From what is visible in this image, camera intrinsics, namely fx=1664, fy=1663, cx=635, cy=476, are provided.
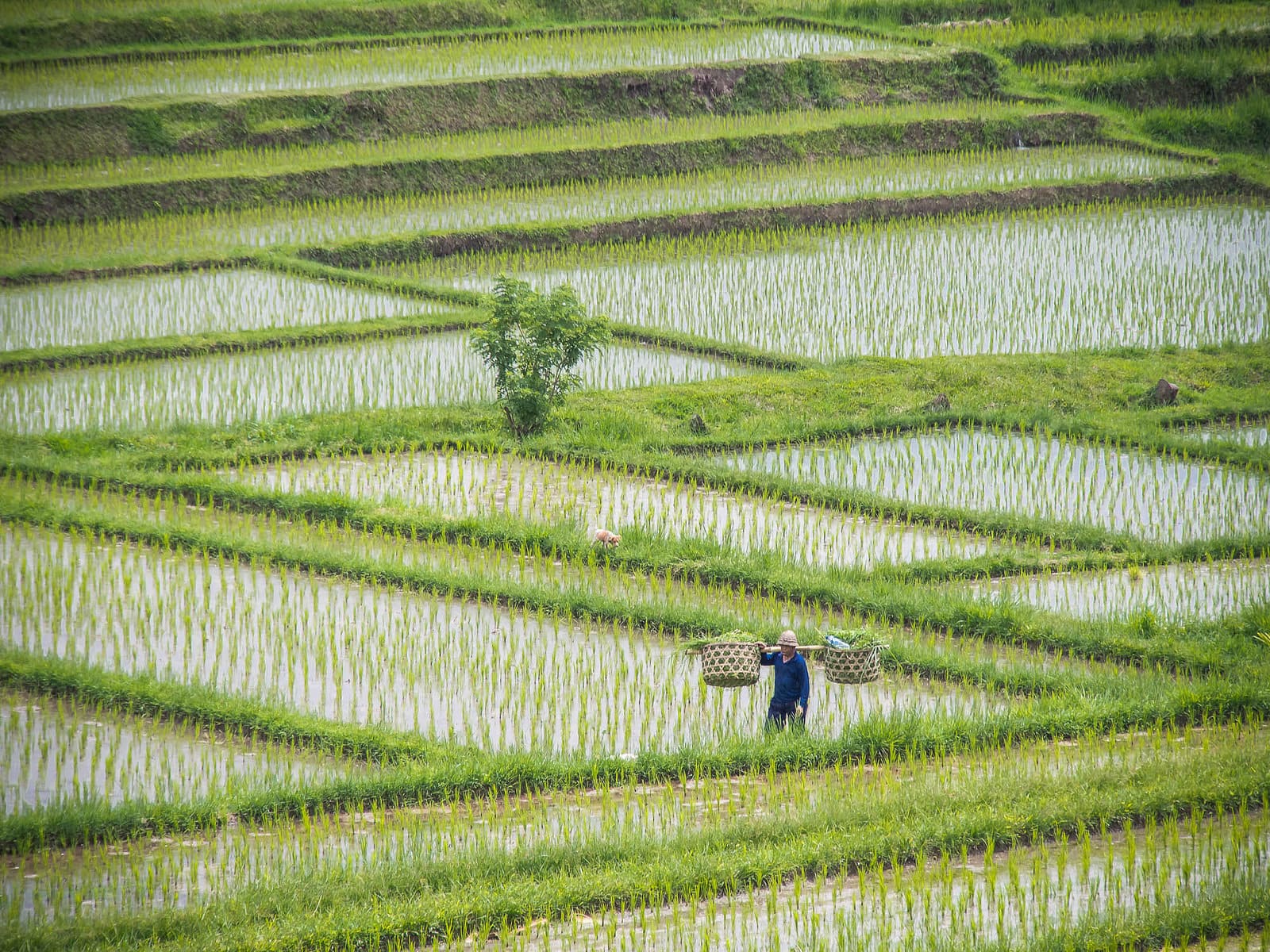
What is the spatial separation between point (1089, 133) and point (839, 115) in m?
3.01

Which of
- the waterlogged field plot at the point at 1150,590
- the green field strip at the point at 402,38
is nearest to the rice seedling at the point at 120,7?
the green field strip at the point at 402,38

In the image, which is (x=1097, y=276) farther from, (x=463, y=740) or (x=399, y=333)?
(x=463, y=740)

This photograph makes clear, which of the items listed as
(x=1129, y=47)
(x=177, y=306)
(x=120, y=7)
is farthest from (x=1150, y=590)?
(x=120, y=7)

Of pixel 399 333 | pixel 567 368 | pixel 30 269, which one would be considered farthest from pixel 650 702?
pixel 30 269

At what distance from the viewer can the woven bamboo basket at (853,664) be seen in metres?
6.91

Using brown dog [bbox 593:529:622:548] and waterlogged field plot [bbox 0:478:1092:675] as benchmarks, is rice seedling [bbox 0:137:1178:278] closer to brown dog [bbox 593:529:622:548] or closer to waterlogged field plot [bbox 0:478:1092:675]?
waterlogged field plot [bbox 0:478:1092:675]

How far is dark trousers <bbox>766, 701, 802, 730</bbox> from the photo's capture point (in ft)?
22.9

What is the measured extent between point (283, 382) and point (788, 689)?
621 cm

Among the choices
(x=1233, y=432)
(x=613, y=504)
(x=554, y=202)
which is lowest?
(x=613, y=504)

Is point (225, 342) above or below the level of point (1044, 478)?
above

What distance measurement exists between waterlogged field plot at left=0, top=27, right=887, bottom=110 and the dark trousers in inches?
494

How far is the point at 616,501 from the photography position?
10141 millimetres

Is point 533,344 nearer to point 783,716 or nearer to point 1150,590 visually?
point 1150,590

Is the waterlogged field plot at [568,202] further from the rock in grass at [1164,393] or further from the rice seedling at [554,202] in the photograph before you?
the rock in grass at [1164,393]
